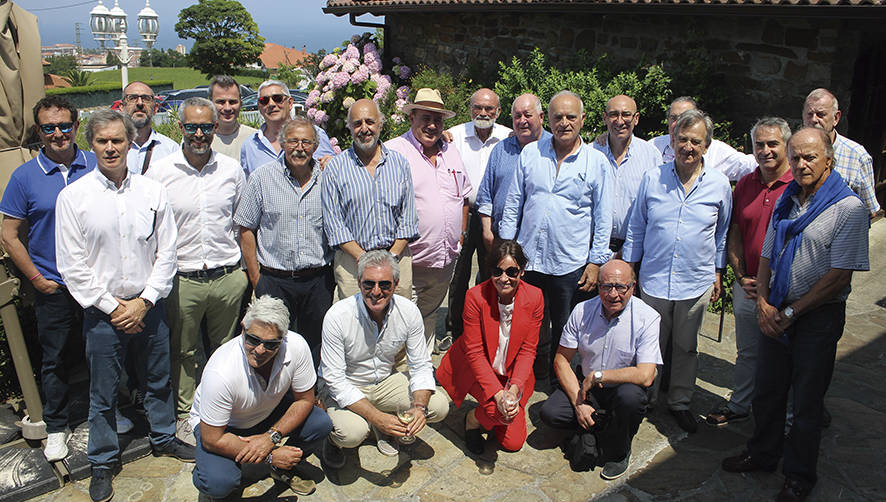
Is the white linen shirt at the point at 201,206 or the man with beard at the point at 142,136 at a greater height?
the man with beard at the point at 142,136

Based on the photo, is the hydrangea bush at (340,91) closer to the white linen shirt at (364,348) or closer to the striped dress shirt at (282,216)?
the striped dress shirt at (282,216)

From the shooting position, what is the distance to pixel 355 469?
12.3ft

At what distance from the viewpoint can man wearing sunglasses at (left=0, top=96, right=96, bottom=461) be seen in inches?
140

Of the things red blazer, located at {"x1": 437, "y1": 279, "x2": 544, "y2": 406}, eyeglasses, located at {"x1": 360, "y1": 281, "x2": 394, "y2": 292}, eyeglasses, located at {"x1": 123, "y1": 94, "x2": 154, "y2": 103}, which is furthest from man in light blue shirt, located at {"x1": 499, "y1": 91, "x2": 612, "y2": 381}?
eyeglasses, located at {"x1": 123, "y1": 94, "x2": 154, "y2": 103}

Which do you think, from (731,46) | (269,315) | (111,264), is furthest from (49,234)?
(731,46)

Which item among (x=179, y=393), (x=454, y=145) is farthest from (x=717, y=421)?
(x=179, y=393)

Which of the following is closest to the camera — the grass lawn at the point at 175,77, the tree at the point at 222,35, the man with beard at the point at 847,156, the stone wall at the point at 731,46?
the man with beard at the point at 847,156

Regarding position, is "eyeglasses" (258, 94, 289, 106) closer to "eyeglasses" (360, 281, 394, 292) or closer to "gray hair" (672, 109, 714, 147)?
"eyeglasses" (360, 281, 394, 292)

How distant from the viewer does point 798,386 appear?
10.9 ft

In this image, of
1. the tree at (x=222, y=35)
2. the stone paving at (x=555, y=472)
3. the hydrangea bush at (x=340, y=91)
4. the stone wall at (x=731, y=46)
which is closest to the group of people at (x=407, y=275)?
the stone paving at (x=555, y=472)

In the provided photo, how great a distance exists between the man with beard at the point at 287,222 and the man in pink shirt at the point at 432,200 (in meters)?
0.72

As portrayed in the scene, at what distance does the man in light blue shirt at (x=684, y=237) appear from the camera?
12.9 ft

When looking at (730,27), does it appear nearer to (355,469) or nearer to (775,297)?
(775,297)

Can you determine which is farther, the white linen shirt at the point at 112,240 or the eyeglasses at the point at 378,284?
the eyeglasses at the point at 378,284
